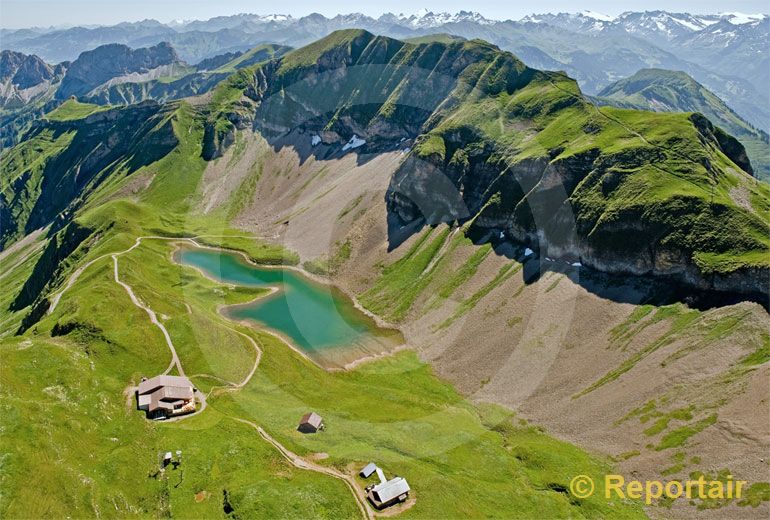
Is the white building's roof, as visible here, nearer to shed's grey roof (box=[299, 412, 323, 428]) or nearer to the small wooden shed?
the small wooden shed

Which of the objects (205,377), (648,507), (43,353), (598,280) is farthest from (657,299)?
(43,353)

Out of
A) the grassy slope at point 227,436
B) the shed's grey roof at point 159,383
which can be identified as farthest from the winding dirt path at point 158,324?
the shed's grey roof at point 159,383

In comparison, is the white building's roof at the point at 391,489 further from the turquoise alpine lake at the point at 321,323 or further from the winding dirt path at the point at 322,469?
the turquoise alpine lake at the point at 321,323

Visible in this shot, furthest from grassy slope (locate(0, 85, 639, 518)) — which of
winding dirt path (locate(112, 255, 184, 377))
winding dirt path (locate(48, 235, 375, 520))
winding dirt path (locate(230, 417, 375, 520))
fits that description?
winding dirt path (locate(112, 255, 184, 377))

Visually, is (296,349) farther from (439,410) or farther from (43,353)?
(43,353)

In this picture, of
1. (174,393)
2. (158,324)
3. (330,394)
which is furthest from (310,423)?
(158,324)

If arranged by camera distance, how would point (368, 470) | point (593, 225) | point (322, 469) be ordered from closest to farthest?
1. point (368, 470)
2. point (322, 469)
3. point (593, 225)

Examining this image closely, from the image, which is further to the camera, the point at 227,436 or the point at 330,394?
the point at 330,394

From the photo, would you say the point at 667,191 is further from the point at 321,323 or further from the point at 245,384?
the point at 245,384
